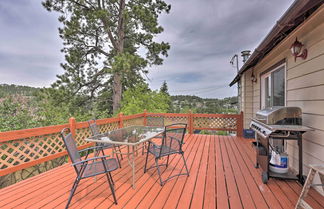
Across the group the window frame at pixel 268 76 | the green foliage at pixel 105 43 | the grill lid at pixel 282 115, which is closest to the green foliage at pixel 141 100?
the green foliage at pixel 105 43

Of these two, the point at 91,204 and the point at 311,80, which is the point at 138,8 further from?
the point at 91,204

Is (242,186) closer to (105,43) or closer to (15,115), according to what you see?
(15,115)

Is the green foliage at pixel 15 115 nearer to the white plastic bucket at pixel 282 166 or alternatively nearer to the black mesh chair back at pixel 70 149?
the black mesh chair back at pixel 70 149

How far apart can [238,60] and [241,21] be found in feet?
7.32

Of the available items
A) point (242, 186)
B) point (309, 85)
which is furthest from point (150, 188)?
point (309, 85)

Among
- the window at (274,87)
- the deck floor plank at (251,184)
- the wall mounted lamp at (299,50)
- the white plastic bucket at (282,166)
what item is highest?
the wall mounted lamp at (299,50)

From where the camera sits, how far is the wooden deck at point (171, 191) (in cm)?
189

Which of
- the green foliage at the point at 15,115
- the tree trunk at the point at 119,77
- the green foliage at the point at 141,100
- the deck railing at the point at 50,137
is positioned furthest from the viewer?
the tree trunk at the point at 119,77

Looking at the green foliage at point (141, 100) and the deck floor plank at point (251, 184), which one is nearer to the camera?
the deck floor plank at point (251, 184)

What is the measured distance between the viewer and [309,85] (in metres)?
2.33

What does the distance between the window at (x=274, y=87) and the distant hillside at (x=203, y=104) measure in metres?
5.42

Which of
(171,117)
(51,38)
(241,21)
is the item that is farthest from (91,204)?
(51,38)

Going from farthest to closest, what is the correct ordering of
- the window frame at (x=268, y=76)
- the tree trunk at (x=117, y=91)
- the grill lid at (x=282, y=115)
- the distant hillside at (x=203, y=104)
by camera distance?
the distant hillside at (x=203, y=104)
the tree trunk at (x=117, y=91)
the window frame at (x=268, y=76)
the grill lid at (x=282, y=115)

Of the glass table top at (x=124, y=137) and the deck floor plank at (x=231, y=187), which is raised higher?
the glass table top at (x=124, y=137)
